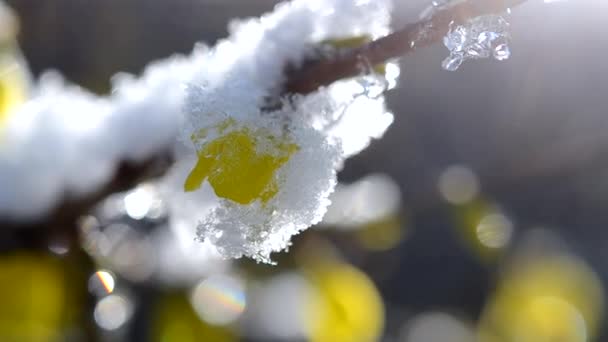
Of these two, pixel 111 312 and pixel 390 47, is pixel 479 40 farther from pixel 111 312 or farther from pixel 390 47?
pixel 111 312

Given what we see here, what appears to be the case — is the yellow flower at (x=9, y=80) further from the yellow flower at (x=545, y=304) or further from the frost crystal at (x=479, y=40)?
the yellow flower at (x=545, y=304)

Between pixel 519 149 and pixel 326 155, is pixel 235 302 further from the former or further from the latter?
pixel 519 149

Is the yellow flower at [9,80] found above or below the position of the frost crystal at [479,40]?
above

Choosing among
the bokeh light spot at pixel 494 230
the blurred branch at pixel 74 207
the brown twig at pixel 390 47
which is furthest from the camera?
the bokeh light spot at pixel 494 230

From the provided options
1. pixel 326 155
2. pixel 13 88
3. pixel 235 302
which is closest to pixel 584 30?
pixel 235 302

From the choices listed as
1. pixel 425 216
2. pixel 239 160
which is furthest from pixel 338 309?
pixel 425 216

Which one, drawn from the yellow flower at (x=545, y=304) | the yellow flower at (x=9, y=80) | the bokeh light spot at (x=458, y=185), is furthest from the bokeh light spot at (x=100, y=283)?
the bokeh light spot at (x=458, y=185)

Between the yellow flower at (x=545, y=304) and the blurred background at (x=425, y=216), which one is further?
the yellow flower at (x=545, y=304)
